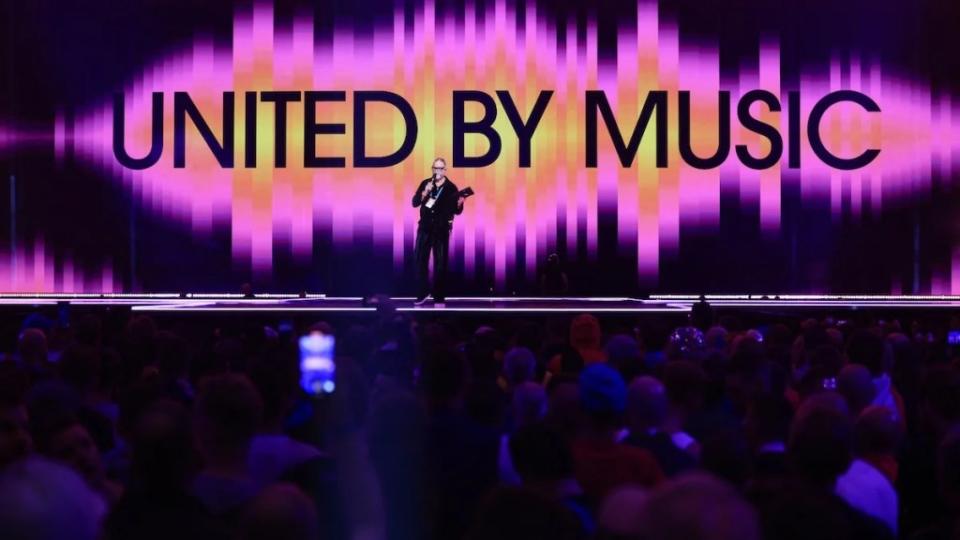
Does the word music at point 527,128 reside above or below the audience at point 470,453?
above

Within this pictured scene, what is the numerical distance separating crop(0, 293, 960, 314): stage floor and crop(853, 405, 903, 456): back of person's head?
648 cm

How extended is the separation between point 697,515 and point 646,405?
1.62 m

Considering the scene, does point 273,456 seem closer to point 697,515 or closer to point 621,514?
point 621,514

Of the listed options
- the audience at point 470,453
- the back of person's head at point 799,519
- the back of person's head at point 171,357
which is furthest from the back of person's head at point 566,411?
the back of person's head at point 171,357

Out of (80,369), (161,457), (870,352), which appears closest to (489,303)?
(870,352)

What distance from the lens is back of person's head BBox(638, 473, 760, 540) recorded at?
1435mm

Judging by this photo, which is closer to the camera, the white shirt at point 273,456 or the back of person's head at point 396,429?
the white shirt at point 273,456

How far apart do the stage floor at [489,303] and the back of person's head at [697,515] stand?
7.96 metres

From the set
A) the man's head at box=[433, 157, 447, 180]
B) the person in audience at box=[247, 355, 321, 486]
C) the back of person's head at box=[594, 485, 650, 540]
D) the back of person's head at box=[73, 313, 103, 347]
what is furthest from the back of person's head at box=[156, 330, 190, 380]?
the man's head at box=[433, 157, 447, 180]

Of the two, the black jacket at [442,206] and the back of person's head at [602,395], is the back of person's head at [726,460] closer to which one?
the back of person's head at [602,395]

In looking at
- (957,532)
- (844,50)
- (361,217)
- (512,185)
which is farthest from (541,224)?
(957,532)

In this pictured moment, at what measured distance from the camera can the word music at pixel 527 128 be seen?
1329cm

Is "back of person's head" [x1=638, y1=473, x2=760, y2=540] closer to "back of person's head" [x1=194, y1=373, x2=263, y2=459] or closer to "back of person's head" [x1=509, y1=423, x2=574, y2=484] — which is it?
"back of person's head" [x1=509, y1=423, x2=574, y2=484]

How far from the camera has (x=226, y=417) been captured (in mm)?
2465
